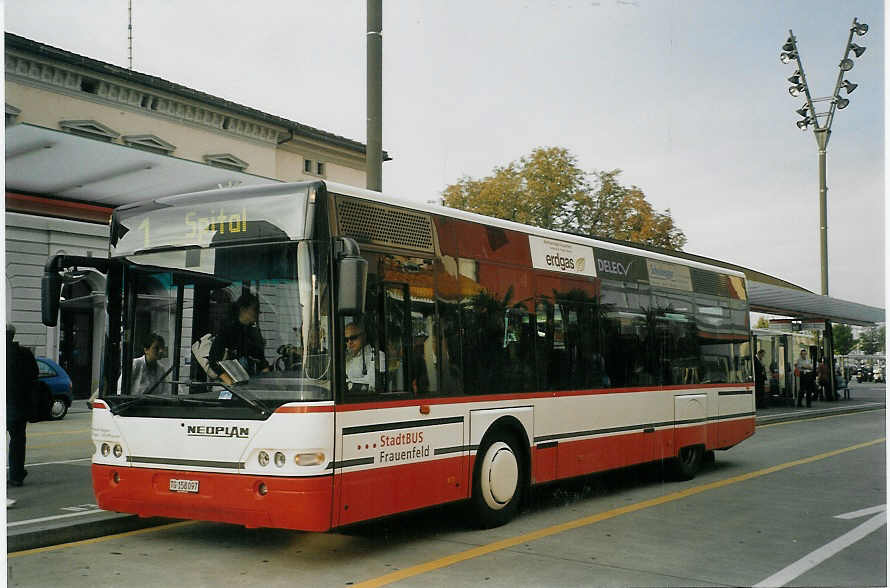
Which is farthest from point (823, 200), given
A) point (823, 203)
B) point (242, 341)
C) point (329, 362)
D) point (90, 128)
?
point (242, 341)

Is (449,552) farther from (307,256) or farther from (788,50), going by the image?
(788,50)

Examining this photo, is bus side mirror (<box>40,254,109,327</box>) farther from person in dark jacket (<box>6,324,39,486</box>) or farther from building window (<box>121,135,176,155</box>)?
building window (<box>121,135,176,155</box>)

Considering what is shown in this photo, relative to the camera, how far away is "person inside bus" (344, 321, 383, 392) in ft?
23.7

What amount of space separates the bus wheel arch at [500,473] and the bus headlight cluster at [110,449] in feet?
10.1

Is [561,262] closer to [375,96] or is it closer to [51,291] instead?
Result: [375,96]

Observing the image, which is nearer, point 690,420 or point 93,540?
point 93,540

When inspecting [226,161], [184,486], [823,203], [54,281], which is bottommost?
[184,486]

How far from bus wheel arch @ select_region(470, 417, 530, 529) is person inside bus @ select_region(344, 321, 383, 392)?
174cm

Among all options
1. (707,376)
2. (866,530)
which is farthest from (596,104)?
(866,530)

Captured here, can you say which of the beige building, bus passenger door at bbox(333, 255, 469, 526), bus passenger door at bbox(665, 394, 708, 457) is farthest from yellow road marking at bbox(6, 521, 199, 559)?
bus passenger door at bbox(665, 394, 708, 457)

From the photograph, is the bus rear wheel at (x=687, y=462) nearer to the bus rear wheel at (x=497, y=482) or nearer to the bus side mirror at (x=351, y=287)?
the bus rear wheel at (x=497, y=482)

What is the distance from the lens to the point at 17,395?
10500 mm

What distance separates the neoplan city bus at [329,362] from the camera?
700cm

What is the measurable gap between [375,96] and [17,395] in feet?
17.0
